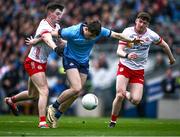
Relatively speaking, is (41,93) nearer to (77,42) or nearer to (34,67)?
(34,67)

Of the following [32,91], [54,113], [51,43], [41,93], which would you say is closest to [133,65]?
[54,113]

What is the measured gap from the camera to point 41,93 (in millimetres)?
19047

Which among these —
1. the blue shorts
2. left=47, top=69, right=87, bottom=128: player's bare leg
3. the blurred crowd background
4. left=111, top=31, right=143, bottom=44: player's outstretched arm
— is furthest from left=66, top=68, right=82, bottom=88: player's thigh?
the blurred crowd background

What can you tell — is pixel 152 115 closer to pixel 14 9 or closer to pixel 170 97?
pixel 170 97

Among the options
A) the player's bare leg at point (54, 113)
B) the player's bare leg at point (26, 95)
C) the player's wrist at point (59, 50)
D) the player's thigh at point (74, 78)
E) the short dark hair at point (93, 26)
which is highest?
the short dark hair at point (93, 26)

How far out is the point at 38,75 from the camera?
19.2 metres

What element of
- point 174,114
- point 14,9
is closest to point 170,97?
point 174,114

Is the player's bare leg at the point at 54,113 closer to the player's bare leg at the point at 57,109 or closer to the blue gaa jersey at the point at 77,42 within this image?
the player's bare leg at the point at 57,109

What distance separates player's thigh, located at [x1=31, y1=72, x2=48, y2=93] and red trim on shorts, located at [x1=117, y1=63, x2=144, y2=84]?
7.09ft

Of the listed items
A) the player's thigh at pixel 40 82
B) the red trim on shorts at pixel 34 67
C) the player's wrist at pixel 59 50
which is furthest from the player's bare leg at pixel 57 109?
the player's wrist at pixel 59 50

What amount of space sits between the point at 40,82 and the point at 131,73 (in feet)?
8.41

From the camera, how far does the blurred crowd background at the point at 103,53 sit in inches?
1259

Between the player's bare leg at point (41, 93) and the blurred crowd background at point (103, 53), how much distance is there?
11.0 m

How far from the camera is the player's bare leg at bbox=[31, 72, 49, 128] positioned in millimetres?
18875
